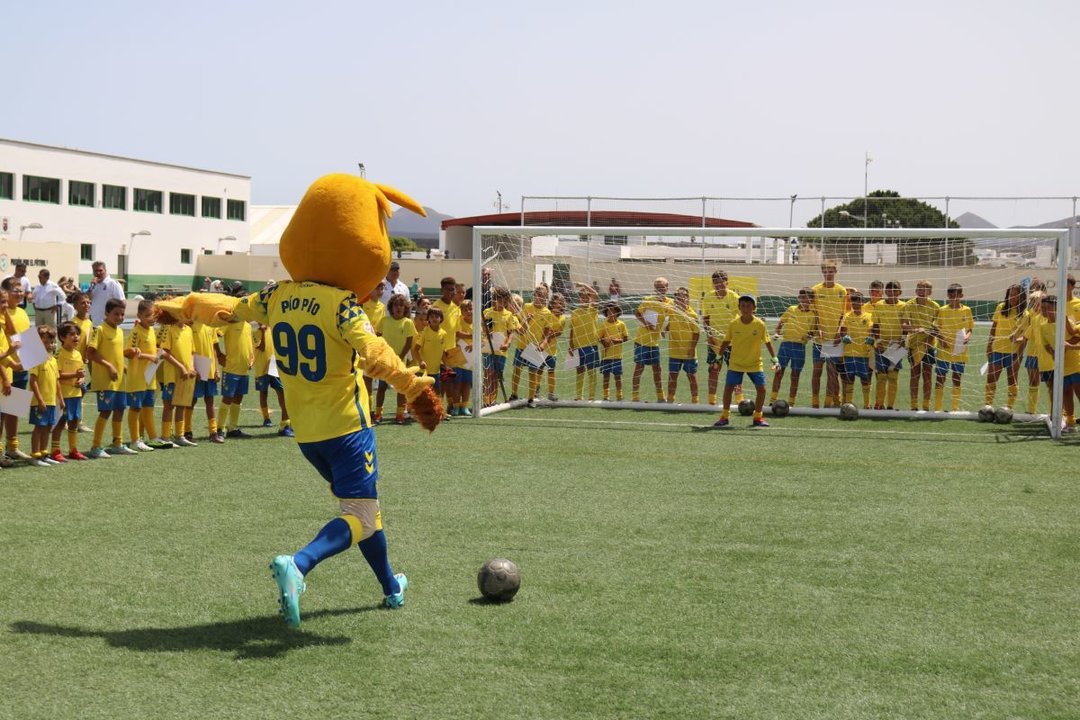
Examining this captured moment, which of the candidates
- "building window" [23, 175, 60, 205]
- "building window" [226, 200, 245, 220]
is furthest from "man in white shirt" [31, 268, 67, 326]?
"building window" [226, 200, 245, 220]

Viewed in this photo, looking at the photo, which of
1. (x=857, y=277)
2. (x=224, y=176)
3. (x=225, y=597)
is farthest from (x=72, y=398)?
(x=224, y=176)

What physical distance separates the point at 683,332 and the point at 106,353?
8060mm

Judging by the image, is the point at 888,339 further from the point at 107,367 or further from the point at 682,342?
the point at 107,367

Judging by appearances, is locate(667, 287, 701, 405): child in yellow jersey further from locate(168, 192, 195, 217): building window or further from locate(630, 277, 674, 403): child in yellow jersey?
locate(168, 192, 195, 217): building window

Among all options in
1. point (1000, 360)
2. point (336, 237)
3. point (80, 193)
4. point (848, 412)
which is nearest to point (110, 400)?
point (336, 237)

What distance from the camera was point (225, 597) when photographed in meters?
6.31

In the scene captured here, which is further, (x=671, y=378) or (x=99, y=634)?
(x=671, y=378)

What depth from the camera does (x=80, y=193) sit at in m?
52.1

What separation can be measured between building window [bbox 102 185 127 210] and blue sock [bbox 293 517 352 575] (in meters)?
52.3

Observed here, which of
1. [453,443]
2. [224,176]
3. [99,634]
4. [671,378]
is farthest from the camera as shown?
[224,176]

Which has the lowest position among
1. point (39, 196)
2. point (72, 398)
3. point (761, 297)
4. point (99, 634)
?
point (99, 634)

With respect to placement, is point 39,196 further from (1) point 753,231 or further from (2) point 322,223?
(2) point 322,223

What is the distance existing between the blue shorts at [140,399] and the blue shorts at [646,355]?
7.58m

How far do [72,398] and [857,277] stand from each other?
42.7 feet
